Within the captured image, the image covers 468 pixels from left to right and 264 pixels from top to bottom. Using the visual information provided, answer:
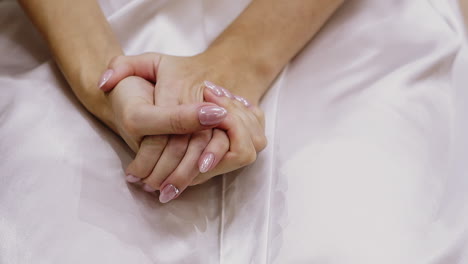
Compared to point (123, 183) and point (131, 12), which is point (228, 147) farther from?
point (131, 12)

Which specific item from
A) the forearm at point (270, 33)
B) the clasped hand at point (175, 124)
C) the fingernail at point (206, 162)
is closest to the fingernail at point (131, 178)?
the clasped hand at point (175, 124)

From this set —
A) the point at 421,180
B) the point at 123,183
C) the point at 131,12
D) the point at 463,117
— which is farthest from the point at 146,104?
the point at 463,117

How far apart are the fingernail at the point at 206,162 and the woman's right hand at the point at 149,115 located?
0.11 ft

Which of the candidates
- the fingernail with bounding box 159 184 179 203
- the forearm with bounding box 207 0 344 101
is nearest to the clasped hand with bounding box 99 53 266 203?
the fingernail with bounding box 159 184 179 203

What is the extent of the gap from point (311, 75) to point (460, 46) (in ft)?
0.85

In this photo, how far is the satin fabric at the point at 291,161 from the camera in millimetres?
639

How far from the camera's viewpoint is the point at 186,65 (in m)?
0.77

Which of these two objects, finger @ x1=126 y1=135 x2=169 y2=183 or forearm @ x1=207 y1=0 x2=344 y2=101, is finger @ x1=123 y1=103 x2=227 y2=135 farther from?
forearm @ x1=207 y1=0 x2=344 y2=101

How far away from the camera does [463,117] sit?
2.66 ft

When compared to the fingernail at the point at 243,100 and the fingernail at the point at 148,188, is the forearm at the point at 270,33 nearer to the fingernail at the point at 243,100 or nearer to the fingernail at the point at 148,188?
the fingernail at the point at 243,100

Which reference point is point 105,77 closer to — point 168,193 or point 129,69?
point 129,69

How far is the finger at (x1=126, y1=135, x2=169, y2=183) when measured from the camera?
0.67 m

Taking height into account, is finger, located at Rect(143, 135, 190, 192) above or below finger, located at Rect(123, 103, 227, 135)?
below

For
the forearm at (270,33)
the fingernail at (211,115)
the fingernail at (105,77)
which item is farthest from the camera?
the forearm at (270,33)
